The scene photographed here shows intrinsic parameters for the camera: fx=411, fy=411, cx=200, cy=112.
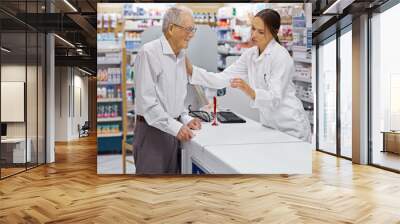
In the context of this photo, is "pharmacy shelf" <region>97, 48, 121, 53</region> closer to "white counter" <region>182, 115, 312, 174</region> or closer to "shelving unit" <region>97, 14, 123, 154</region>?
"shelving unit" <region>97, 14, 123, 154</region>

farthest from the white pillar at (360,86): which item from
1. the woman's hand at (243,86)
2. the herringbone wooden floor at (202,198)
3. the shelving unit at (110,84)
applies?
the shelving unit at (110,84)

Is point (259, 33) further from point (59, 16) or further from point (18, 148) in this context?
point (18, 148)

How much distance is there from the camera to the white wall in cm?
1423

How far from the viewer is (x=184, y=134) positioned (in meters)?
5.32

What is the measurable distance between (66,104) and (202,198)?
435 inches

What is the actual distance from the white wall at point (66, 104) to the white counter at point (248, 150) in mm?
9918

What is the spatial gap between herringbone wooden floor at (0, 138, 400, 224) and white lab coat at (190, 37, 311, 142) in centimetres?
82

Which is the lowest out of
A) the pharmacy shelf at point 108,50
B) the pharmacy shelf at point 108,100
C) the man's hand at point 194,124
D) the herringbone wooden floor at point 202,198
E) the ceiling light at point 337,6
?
the herringbone wooden floor at point 202,198

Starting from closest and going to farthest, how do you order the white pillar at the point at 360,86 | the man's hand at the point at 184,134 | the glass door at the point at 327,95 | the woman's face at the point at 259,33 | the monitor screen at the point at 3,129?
the man's hand at the point at 184,134 < the woman's face at the point at 259,33 < the monitor screen at the point at 3,129 < the white pillar at the point at 360,86 < the glass door at the point at 327,95

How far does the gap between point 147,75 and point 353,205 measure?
115 inches

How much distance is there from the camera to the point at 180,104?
214 inches

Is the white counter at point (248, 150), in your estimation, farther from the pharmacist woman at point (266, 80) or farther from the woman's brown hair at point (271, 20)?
the woman's brown hair at point (271, 20)

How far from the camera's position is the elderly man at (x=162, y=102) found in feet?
17.6

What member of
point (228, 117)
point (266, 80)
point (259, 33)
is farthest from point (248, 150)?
point (259, 33)
